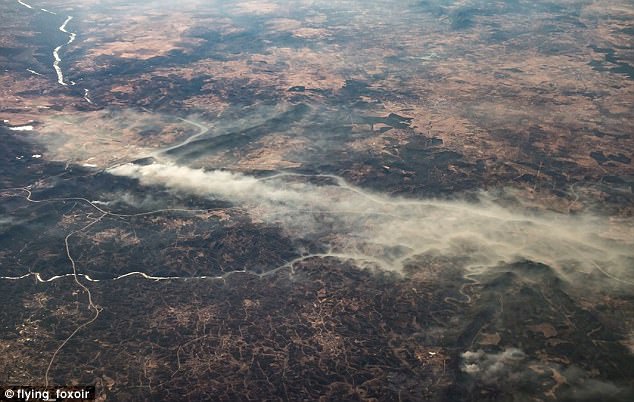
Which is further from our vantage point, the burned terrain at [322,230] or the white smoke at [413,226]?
the white smoke at [413,226]

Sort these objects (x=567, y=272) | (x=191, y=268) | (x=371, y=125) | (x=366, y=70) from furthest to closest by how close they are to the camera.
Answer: (x=366, y=70)
(x=371, y=125)
(x=191, y=268)
(x=567, y=272)

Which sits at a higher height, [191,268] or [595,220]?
[595,220]

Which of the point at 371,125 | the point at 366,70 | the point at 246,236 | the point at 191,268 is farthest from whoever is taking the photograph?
the point at 366,70

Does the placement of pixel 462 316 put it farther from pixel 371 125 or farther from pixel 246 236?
pixel 371 125

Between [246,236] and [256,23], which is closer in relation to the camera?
[246,236]

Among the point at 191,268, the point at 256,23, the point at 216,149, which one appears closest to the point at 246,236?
the point at 191,268

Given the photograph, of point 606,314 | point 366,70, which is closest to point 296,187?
point 606,314

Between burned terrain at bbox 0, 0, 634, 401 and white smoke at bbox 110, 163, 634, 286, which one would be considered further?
white smoke at bbox 110, 163, 634, 286

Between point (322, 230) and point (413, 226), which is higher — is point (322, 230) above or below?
below

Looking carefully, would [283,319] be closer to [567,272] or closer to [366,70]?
[567,272]
